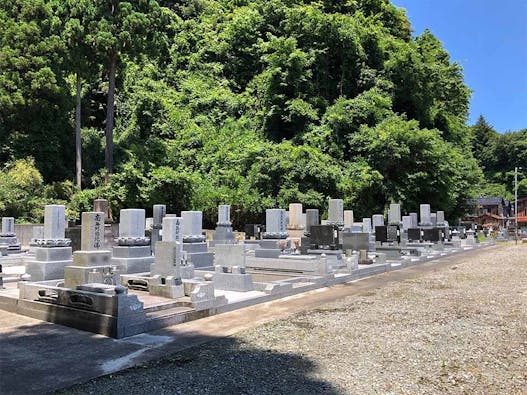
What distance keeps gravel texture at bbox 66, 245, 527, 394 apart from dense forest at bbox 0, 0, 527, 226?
63.9ft

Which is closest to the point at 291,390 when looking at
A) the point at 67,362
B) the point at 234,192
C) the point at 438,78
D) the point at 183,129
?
the point at 67,362

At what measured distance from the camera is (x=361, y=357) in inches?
232

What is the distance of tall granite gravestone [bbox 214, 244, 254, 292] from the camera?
10883mm

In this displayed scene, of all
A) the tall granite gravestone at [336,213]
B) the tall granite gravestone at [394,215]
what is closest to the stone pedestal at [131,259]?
the tall granite gravestone at [336,213]

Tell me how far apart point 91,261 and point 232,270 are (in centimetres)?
312

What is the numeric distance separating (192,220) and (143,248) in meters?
2.36

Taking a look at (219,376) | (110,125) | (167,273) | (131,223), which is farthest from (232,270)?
(110,125)

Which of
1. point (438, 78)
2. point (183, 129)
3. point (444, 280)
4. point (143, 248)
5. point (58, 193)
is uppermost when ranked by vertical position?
point (438, 78)

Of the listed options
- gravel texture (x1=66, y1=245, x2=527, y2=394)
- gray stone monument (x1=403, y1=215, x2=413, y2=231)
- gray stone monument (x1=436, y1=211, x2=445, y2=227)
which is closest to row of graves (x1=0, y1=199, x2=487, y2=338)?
gravel texture (x1=66, y1=245, x2=527, y2=394)

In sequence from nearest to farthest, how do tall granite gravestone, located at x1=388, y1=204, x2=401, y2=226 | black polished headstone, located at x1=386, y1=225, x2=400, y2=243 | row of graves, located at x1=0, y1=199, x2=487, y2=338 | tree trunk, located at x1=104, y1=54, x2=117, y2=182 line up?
row of graves, located at x1=0, y1=199, x2=487, y2=338 < black polished headstone, located at x1=386, y1=225, x2=400, y2=243 < tall granite gravestone, located at x1=388, y1=204, x2=401, y2=226 < tree trunk, located at x1=104, y1=54, x2=117, y2=182

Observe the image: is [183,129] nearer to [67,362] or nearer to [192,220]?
[192,220]

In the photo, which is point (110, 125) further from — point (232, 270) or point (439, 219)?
point (439, 219)

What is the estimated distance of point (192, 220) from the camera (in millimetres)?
14914

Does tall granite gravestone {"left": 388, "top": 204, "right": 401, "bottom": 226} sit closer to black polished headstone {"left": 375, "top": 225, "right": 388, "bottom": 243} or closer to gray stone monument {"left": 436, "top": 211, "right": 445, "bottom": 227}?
black polished headstone {"left": 375, "top": 225, "right": 388, "bottom": 243}
